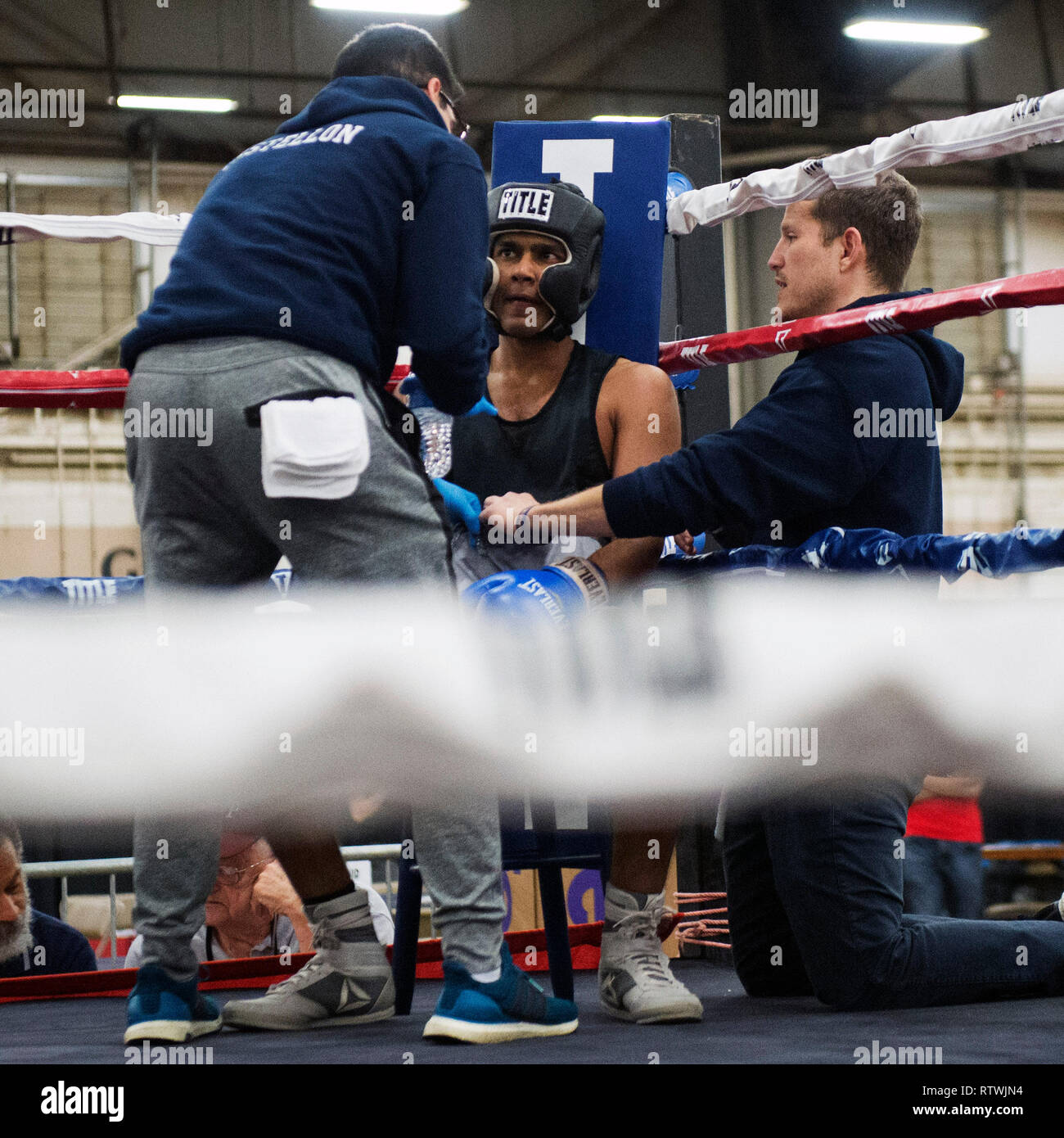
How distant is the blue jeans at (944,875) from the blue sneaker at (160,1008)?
8.02 ft

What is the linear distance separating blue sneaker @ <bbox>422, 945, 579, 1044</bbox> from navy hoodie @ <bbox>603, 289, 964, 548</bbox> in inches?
25.0

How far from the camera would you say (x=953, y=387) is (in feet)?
7.36

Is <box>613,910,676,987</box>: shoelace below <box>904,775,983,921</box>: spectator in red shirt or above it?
above

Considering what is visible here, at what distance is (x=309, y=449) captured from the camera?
1621 mm

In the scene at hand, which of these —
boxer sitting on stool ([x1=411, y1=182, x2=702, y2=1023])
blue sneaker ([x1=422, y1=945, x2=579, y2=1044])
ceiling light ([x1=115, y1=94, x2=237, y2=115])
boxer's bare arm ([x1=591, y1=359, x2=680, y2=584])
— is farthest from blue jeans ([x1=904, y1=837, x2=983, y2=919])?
ceiling light ([x1=115, y1=94, x2=237, y2=115])

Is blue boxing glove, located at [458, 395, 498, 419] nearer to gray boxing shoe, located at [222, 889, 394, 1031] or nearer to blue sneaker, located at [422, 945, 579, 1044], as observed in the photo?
gray boxing shoe, located at [222, 889, 394, 1031]

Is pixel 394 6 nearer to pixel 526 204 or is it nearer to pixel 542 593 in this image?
pixel 526 204

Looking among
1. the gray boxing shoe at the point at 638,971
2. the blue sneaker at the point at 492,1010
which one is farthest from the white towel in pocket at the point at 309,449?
the gray boxing shoe at the point at 638,971

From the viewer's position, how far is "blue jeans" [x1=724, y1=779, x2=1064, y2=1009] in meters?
2.02

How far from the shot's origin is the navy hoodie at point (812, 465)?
197 centimetres

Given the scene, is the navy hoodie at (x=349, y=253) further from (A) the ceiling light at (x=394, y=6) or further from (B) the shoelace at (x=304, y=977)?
(A) the ceiling light at (x=394, y=6)
